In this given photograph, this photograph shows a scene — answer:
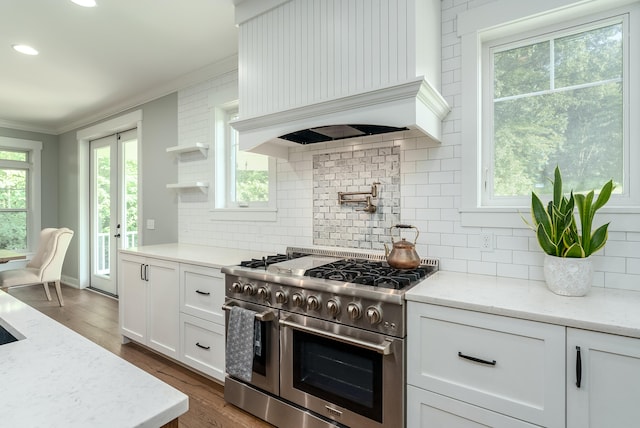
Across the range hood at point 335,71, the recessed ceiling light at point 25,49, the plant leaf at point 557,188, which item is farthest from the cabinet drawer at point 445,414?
the recessed ceiling light at point 25,49

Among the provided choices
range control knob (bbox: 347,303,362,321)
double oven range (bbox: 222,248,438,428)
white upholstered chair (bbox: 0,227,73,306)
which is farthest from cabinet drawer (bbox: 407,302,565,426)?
white upholstered chair (bbox: 0,227,73,306)

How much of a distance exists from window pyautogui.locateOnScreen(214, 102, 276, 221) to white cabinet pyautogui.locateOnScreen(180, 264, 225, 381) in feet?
2.47

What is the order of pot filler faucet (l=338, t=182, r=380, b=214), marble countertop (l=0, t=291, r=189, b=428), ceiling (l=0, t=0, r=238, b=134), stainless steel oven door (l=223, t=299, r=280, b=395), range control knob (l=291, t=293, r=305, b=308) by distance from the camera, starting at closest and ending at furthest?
1. marble countertop (l=0, t=291, r=189, b=428)
2. range control knob (l=291, t=293, r=305, b=308)
3. stainless steel oven door (l=223, t=299, r=280, b=395)
4. pot filler faucet (l=338, t=182, r=380, b=214)
5. ceiling (l=0, t=0, r=238, b=134)

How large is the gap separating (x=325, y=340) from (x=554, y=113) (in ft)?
5.64

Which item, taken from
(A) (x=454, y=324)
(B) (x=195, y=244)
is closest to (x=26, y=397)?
(A) (x=454, y=324)

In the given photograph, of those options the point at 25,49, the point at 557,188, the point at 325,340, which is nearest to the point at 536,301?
the point at 557,188

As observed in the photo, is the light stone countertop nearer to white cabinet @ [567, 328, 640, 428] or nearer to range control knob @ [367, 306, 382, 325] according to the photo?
white cabinet @ [567, 328, 640, 428]

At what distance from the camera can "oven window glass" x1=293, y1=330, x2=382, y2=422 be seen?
164 cm

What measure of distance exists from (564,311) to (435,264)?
826mm

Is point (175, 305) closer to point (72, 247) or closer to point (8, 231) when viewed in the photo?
point (72, 247)

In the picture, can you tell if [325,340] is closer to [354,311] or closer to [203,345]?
[354,311]

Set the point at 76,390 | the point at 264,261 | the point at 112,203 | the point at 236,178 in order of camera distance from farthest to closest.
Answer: the point at 112,203 < the point at 236,178 < the point at 264,261 < the point at 76,390

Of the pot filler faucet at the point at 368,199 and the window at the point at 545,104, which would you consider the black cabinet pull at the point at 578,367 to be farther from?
the pot filler faucet at the point at 368,199

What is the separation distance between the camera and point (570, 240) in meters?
1.52
